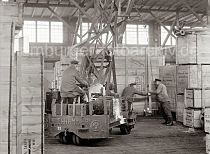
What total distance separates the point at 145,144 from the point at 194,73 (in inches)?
147

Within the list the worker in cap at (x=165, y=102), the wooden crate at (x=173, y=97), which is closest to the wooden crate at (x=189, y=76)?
the worker in cap at (x=165, y=102)

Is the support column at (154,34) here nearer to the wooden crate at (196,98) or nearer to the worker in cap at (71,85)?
the wooden crate at (196,98)

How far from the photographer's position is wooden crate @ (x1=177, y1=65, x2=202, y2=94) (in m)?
11.3

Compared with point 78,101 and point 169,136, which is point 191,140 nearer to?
point 169,136

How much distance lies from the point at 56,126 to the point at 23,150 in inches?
187

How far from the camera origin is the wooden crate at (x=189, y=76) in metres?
11.3

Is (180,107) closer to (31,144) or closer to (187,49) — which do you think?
(187,49)

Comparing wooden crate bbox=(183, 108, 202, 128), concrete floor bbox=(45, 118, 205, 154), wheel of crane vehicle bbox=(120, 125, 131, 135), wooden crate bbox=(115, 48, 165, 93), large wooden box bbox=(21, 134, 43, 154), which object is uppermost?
wooden crate bbox=(115, 48, 165, 93)

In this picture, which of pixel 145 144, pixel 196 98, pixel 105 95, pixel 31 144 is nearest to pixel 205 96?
pixel 196 98

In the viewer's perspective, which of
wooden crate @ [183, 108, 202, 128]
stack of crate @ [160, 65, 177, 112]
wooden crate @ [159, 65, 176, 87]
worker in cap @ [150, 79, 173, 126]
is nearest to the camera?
wooden crate @ [183, 108, 202, 128]

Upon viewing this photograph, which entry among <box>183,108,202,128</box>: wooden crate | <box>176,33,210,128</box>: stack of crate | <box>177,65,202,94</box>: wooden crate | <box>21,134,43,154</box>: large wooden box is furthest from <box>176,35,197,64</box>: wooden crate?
<box>21,134,43,154</box>: large wooden box

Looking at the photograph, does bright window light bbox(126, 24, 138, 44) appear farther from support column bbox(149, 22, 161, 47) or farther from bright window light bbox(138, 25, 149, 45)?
support column bbox(149, 22, 161, 47)

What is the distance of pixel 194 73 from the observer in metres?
11.3

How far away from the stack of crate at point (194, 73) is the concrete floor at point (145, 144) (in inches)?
27.4
